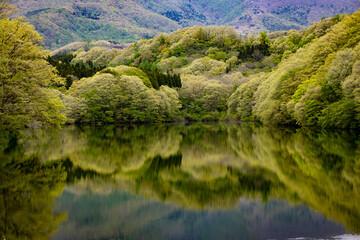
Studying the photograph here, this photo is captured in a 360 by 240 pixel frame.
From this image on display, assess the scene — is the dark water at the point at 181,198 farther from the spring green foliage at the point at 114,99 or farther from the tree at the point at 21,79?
the spring green foliage at the point at 114,99

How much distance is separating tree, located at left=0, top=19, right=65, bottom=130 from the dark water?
202 inches

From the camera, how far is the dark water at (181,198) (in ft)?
29.9

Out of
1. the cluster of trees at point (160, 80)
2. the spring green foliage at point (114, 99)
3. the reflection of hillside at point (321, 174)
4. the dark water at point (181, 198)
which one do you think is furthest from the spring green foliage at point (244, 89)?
the reflection of hillside at point (321, 174)

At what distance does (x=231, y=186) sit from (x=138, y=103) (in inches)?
2482

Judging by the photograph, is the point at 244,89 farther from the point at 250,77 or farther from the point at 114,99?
the point at 114,99

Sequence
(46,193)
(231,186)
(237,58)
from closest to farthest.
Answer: (46,193) < (231,186) < (237,58)

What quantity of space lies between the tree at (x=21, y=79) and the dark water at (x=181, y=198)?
5.13m

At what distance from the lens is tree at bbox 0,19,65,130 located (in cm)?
2386

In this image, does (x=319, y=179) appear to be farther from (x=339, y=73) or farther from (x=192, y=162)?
(x=339, y=73)

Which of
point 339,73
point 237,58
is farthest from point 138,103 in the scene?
point 237,58

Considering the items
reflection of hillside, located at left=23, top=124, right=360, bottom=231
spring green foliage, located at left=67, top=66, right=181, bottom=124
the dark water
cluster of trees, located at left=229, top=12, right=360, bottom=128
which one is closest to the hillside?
cluster of trees, located at left=229, top=12, right=360, bottom=128

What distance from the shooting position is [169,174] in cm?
1648

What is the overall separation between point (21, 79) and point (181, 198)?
17319 mm

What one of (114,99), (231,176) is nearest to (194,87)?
(114,99)
